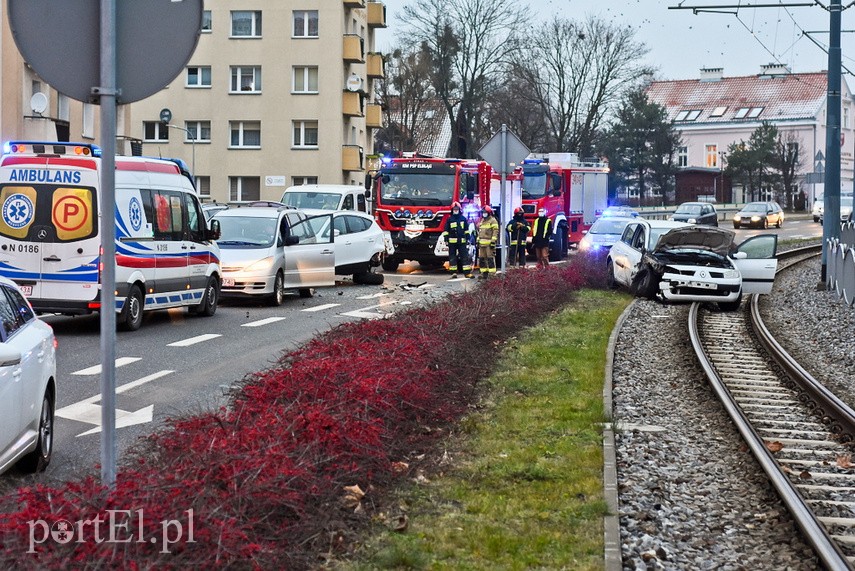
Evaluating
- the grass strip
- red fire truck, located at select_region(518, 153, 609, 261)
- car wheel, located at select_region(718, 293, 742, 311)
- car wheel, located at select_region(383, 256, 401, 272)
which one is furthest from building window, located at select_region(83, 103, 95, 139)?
the grass strip

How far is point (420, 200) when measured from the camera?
112 ft

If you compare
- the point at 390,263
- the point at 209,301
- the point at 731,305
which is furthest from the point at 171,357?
the point at 390,263

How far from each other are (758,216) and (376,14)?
2374 centimetres

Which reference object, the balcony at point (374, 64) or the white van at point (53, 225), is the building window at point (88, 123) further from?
the balcony at point (374, 64)

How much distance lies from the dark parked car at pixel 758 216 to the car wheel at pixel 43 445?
63337mm

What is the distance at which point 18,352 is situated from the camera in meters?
7.71

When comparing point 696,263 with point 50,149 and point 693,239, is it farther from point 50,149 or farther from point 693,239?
point 50,149

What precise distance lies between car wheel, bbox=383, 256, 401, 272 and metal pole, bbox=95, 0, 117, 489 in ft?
94.9

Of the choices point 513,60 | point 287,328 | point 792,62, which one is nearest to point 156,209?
point 287,328

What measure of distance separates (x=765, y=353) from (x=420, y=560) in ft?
40.8

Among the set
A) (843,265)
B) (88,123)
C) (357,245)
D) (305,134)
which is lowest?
(843,265)

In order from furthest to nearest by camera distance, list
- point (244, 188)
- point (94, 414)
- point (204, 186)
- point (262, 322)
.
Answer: point (204, 186) → point (244, 188) → point (262, 322) → point (94, 414)

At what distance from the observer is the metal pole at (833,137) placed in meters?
28.2

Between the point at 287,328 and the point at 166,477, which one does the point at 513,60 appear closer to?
the point at 287,328
